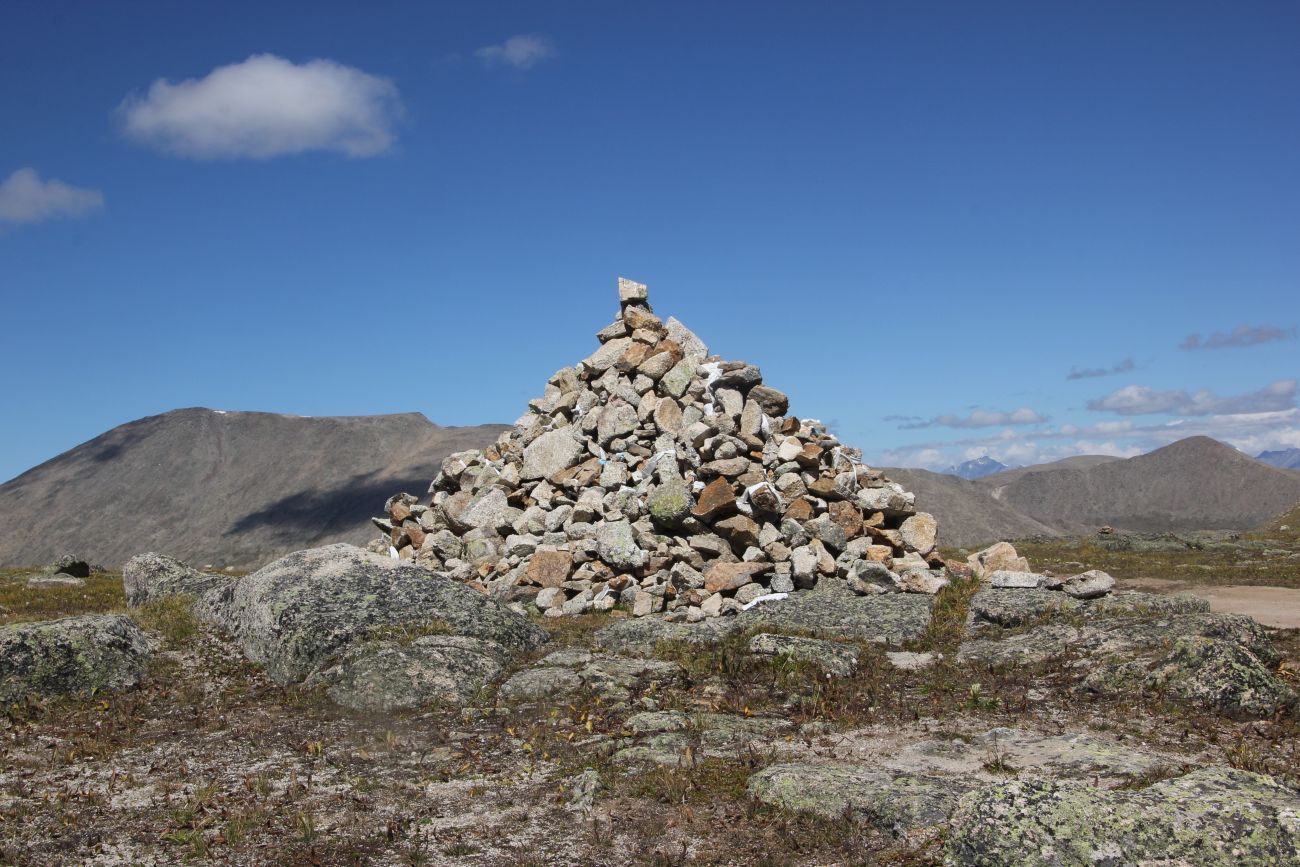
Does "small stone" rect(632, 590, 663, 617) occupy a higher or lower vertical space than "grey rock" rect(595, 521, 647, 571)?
lower

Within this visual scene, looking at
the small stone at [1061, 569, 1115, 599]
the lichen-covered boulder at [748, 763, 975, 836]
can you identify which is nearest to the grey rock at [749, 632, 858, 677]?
the lichen-covered boulder at [748, 763, 975, 836]

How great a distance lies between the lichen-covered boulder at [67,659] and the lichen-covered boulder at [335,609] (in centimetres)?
216

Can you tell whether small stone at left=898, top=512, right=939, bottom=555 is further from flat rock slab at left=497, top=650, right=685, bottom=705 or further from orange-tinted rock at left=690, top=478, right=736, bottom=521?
flat rock slab at left=497, top=650, right=685, bottom=705

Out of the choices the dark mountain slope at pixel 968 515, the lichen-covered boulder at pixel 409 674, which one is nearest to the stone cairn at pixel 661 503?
the lichen-covered boulder at pixel 409 674

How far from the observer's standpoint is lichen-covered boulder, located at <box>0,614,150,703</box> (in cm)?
1471

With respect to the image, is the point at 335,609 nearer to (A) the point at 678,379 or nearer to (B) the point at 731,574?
(B) the point at 731,574

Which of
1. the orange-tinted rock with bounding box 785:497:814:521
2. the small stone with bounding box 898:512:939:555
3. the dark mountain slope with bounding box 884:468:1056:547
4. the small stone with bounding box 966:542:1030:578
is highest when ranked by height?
the orange-tinted rock with bounding box 785:497:814:521

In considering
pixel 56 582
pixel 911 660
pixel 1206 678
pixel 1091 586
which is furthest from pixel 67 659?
pixel 56 582

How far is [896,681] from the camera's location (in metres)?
15.0

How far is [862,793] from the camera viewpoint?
30.9ft

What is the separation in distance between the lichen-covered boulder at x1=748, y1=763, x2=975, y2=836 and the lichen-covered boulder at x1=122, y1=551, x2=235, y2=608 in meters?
17.3

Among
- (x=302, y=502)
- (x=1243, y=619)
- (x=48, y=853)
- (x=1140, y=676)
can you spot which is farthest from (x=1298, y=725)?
(x=302, y=502)

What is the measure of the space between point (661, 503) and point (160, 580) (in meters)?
13.2

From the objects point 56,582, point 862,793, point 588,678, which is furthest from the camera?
point 56,582
